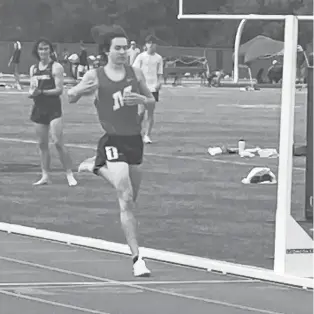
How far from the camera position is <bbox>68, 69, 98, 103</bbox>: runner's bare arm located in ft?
36.1

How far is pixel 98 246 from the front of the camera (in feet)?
40.5

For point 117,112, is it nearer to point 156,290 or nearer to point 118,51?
point 118,51

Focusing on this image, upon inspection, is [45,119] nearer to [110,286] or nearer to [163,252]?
[163,252]

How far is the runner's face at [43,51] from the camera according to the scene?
1694 cm

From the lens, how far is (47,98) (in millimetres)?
17328

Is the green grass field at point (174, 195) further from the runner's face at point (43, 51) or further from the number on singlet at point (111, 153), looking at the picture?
the runner's face at point (43, 51)

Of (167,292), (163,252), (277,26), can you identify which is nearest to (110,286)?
(167,292)

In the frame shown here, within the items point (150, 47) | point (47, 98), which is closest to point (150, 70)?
point (150, 47)

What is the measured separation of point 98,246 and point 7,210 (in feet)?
10.0

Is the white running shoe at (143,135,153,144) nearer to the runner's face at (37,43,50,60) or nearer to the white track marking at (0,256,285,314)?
the runner's face at (37,43,50,60)

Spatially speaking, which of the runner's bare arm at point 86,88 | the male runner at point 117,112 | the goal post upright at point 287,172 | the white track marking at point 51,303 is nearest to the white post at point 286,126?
the goal post upright at point 287,172

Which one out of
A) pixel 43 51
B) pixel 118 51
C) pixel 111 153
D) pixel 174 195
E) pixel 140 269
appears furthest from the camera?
pixel 43 51

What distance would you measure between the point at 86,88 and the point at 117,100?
0.27 meters

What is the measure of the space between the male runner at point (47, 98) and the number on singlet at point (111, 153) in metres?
6.15
